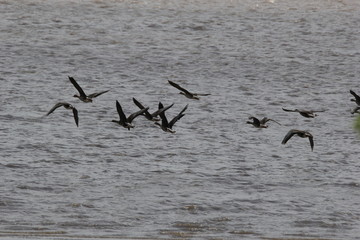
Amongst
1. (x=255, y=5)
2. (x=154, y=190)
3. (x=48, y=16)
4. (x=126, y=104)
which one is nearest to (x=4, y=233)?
(x=154, y=190)

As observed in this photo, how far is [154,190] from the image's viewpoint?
2419cm

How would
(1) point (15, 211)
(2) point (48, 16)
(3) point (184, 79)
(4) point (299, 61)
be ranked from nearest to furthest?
(1) point (15, 211), (3) point (184, 79), (4) point (299, 61), (2) point (48, 16)

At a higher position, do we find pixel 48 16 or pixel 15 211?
pixel 15 211

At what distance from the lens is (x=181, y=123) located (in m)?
30.3

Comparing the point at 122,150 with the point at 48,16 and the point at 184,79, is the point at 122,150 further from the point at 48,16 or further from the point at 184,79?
the point at 48,16

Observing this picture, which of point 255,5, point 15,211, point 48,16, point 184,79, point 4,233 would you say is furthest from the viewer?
point 255,5

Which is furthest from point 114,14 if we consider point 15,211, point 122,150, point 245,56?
point 15,211

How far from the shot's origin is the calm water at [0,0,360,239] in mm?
22312

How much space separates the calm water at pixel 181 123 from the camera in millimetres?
22312

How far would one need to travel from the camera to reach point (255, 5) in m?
45.5

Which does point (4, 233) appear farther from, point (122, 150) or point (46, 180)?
point (122, 150)

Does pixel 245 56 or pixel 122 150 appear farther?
pixel 245 56

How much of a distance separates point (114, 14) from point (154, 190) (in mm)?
20102

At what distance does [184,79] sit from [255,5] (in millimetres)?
11506
